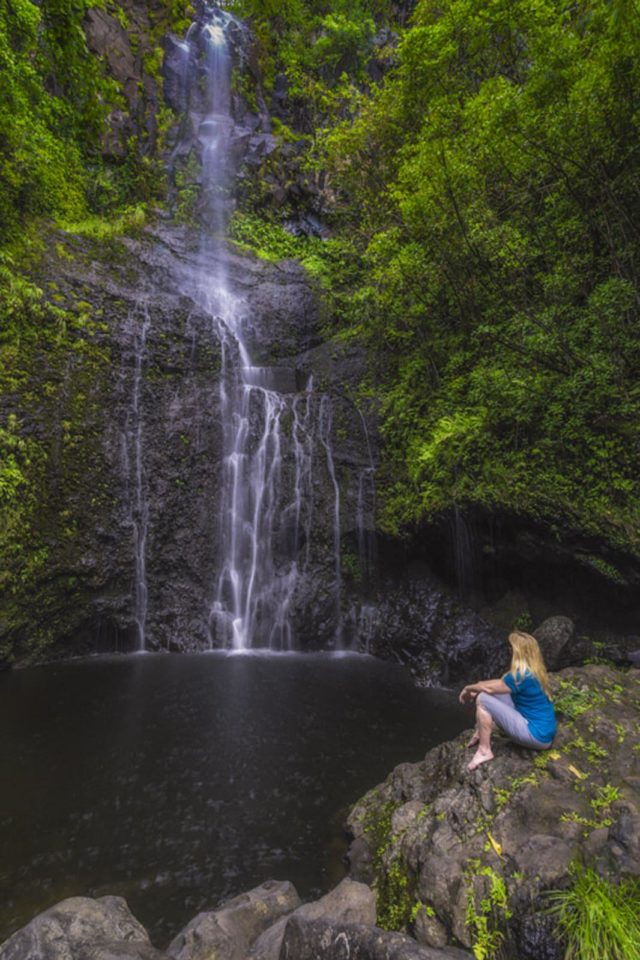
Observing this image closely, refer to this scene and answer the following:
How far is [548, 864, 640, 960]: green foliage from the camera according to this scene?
2182mm

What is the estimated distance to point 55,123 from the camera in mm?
13570

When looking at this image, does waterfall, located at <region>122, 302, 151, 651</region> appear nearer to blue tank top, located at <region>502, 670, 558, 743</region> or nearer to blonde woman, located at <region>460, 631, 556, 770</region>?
blonde woman, located at <region>460, 631, 556, 770</region>

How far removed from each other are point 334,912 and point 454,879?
769mm

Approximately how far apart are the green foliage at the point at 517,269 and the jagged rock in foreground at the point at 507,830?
3.92 metres

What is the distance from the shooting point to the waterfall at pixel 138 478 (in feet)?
31.4

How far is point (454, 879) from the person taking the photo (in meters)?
2.80

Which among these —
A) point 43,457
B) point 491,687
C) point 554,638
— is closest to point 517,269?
point 554,638

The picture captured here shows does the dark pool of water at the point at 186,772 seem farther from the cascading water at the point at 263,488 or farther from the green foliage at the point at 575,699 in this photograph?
the green foliage at the point at 575,699

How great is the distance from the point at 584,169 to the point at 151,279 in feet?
35.8

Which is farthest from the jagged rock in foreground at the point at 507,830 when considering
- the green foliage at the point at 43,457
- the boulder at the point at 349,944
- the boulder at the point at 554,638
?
the green foliage at the point at 43,457

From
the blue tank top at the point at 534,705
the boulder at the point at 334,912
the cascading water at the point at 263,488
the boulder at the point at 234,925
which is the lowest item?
the boulder at the point at 234,925

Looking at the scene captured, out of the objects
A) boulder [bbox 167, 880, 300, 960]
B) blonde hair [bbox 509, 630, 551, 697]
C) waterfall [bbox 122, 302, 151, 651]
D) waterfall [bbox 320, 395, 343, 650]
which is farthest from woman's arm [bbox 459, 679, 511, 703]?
waterfall [bbox 122, 302, 151, 651]

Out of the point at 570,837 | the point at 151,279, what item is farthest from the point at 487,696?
the point at 151,279

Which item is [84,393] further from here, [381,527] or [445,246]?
[445,246]
